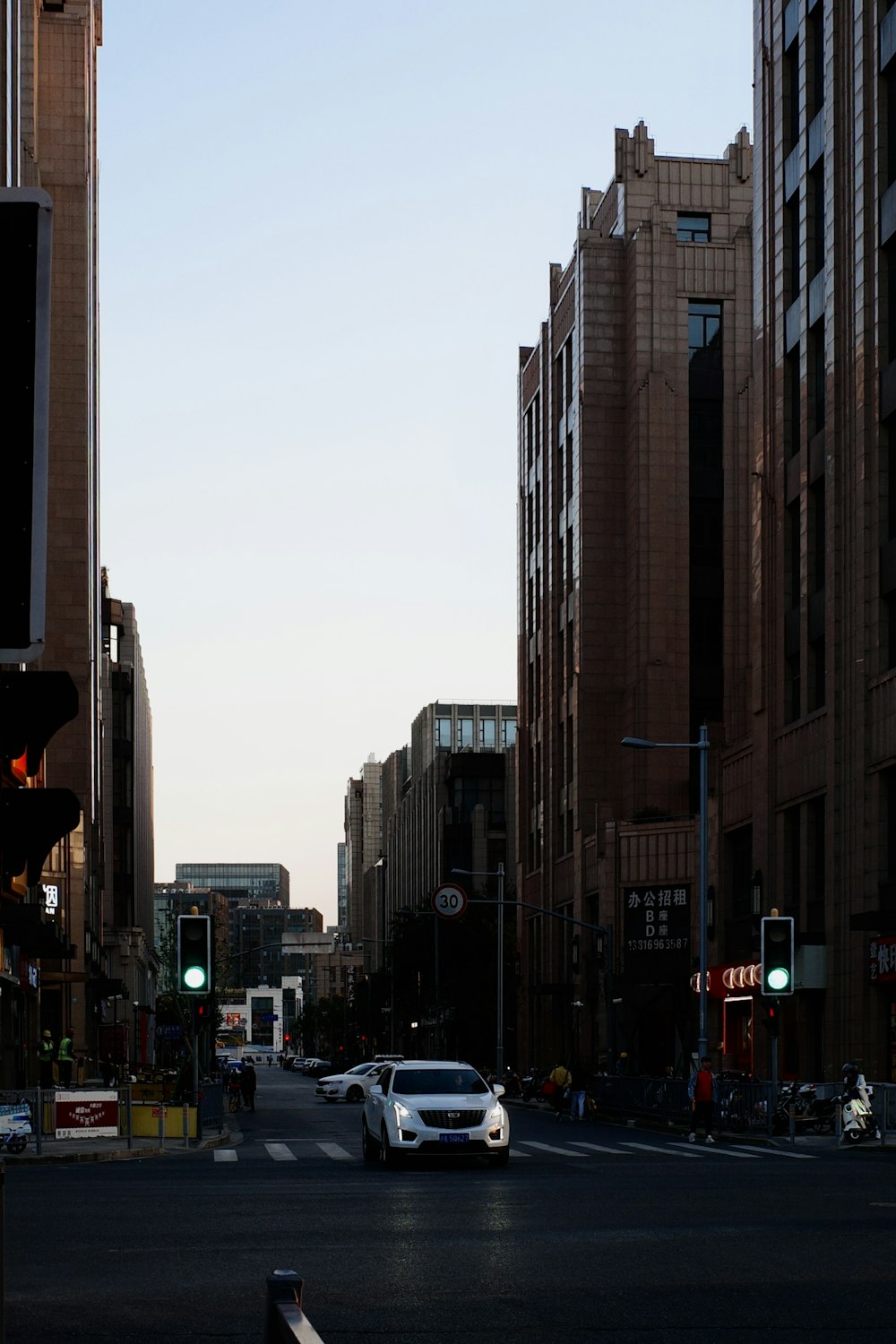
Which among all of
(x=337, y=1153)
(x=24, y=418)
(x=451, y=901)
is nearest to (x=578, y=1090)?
(x=451, y=901)

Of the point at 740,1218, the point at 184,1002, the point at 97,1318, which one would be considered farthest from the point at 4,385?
the point at 184,1002

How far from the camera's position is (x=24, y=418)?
4.61 m

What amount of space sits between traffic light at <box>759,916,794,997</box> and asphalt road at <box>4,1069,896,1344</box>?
5.04m

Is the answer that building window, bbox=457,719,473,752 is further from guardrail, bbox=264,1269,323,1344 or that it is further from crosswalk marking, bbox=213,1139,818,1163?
guardrail, bbox=264,1269,323,1344

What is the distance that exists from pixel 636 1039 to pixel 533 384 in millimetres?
38718

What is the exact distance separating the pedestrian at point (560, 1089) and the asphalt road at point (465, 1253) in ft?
80.7

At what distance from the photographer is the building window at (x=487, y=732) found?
190750mm

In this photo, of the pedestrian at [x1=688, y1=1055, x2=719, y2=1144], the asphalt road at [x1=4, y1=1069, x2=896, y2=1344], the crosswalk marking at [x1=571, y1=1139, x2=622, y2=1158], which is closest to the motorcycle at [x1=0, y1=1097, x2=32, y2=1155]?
the asphalt road at [x1=4, y1=1069, x2=896, y2=1344]

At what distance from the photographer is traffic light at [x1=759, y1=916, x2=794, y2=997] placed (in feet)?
105

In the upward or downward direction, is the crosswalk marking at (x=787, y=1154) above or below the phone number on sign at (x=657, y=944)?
below

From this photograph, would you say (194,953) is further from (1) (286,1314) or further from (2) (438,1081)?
(1) (286,1314)

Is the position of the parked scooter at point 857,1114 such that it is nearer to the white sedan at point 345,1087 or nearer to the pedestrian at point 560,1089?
the pedestrian at point 560,1089

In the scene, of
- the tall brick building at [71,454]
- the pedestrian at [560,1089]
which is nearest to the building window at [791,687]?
the pedestrian at [560,1089]

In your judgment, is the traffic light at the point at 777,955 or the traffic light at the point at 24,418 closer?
the traffic light at the point at 24,418
